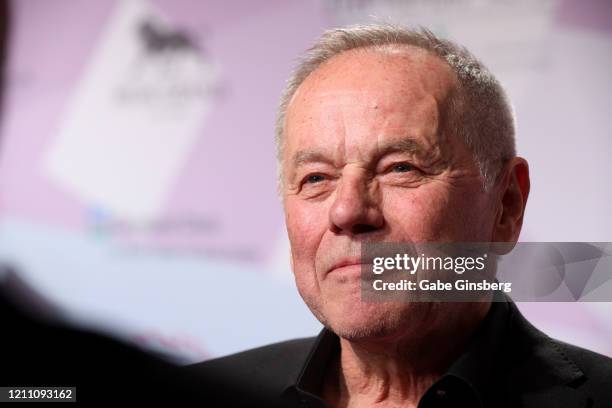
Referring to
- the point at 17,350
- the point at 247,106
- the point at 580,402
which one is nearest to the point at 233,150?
the point at 247,106

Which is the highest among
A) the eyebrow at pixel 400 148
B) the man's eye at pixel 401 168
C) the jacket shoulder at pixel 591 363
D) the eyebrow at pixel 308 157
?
the eyebrow at pixel 308 157

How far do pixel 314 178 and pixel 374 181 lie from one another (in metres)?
0.14

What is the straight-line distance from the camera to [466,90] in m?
1.66

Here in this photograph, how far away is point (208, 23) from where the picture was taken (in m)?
3.58

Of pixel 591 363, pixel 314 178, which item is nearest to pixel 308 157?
pixel 314 178

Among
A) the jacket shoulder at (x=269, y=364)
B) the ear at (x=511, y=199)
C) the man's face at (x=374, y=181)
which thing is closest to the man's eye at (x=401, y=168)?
the man's face at (x=374, y=181)

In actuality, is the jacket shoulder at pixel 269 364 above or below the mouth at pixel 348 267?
below

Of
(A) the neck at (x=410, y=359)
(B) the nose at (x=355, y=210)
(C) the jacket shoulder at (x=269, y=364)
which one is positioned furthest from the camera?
(C) the jacket shoulder at (x=269, y=364)

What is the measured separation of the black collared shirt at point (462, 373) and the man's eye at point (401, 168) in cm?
38

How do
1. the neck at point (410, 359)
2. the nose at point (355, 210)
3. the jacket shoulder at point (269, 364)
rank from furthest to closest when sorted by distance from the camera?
1. the jacket shoulder at point (269, 364)
2. the neck at point (410, 359)
3. the nose at point (355, 210)

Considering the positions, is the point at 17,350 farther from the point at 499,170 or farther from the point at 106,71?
the point at 106,71

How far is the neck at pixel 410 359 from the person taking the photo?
1.61 meters

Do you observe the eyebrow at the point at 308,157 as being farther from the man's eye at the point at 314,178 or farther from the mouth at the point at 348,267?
the mouth at the point at 348,267

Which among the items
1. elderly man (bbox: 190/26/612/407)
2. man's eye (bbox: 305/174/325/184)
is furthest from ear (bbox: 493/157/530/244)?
man's eye (bbox: 305/174/325/184)
